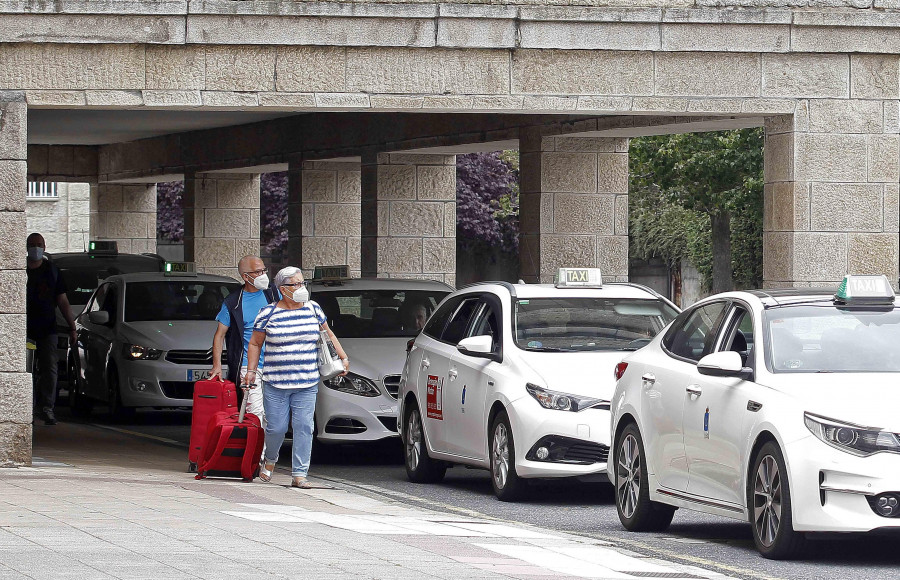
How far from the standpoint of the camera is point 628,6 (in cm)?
1552

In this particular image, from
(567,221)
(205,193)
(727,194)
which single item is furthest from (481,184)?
(567,221)

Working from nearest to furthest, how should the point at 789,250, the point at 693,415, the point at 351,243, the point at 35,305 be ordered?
the point at 693,415 → the point at 789,250 → the point at 35,305 → the point at 351,243

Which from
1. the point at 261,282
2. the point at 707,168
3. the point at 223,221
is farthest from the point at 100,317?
the point at 707,168

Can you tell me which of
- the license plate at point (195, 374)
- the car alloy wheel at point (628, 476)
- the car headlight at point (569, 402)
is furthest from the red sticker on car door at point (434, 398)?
the license plate at point (195, 374)

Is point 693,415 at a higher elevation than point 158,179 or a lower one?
lower

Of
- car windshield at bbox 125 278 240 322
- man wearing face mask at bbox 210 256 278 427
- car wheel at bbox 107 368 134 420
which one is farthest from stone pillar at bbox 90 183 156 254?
man wearing face mask at bbox 210 256 278 427

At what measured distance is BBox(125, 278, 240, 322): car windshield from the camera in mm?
19391

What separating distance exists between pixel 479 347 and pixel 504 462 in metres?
0.83

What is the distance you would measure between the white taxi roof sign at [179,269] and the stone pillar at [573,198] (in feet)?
13.1

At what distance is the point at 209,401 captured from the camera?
44.2 ft

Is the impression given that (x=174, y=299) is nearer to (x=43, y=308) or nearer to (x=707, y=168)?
(x=43, y=308)

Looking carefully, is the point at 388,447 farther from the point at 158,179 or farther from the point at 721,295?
the point at 158,179

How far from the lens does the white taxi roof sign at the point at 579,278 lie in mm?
13430

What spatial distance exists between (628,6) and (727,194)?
23.0 metres
